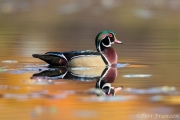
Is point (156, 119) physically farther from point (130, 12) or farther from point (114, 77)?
point (130, 12)

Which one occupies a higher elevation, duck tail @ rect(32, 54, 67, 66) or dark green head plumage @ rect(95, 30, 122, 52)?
dark green head plumage @ rect(95, 30, 122, 52)

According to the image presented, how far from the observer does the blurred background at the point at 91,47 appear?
9.05 metres

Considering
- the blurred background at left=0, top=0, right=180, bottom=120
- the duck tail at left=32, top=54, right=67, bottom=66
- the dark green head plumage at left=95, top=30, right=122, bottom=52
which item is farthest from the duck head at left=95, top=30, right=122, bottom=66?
the duck tail at left=32, top=54, right=67, bottom=66

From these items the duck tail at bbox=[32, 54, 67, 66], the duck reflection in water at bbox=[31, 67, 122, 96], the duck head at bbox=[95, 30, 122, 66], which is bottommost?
the duck reflection in water at bbox=[31, 67, 122, 96]

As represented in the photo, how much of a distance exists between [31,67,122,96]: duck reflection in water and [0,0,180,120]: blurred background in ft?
0.54

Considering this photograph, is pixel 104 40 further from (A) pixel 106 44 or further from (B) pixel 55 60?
(B) pixel 55 60

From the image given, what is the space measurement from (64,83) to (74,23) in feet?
49.8

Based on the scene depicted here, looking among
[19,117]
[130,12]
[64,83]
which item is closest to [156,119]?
[19,117]

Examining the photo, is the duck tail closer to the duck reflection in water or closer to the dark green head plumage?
the duck reflection in water

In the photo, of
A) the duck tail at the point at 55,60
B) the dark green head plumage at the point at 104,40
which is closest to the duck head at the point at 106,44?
the dark green head plumage at the point at 104,40

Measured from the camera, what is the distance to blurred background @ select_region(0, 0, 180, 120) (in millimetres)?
9047

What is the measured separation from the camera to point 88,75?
11875mm

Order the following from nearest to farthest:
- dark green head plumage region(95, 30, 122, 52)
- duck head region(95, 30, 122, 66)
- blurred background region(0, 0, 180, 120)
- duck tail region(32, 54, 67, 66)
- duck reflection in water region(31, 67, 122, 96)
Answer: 1. blurred background region(0, 0, 180, 120)
2. duck reflection in water region(31, 67, 122, 96)
3. duck tail region(32, 54, 67, 66)
4. duck head region(95, 30, 122, 66)
5. dark green head plumage region(95, 30, 122, 52)

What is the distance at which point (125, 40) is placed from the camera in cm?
1938
